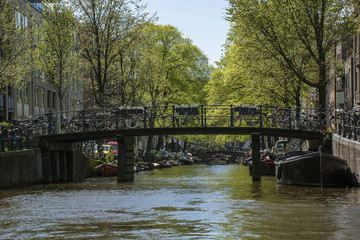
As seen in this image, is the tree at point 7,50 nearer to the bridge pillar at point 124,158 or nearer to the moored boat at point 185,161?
the bridge pillar at point 124,158

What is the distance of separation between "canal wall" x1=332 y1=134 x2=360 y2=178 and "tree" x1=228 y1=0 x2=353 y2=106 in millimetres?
4059

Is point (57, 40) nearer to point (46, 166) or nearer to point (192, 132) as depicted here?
point (46, 166)

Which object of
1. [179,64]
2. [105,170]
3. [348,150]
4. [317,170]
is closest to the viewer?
[348,150]

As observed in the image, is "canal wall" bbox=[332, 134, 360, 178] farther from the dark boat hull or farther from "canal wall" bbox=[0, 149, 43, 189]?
"canal wall" bbox=[0, 149, 43, 189]

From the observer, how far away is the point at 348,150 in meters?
26.7

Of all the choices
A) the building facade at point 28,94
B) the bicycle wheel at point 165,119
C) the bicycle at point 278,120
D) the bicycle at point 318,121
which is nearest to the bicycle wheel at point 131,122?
the bicycle wheel at point 165,119

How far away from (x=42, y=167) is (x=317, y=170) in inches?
557

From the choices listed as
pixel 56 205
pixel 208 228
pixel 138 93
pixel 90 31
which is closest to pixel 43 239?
pixel 208 228

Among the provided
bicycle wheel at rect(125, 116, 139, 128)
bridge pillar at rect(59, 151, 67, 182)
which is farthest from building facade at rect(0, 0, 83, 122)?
bicycle wheel at rect(125, 116, 139, 128)

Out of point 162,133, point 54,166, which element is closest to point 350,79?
point 162,133

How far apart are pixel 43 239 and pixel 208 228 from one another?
153 inches

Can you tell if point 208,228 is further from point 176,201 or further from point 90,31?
point 90,31

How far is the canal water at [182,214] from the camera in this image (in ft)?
46.9

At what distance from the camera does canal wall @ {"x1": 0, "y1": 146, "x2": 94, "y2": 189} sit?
27297mm
